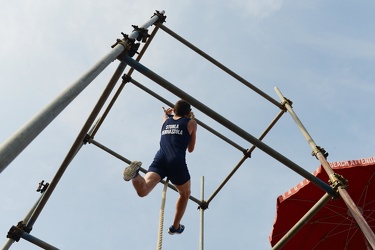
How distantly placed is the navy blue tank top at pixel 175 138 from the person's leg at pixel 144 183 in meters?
0.32

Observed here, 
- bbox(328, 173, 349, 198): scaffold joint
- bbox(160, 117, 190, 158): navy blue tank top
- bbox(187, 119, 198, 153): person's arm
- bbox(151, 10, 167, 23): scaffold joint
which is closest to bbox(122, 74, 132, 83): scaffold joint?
bbox(151, 10, 167, 23): scaffold joint

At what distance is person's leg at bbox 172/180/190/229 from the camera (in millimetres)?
4500

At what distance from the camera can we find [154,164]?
443 cm

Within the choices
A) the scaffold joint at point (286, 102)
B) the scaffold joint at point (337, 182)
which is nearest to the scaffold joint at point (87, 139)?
the scaffold joint at point (286, 102)

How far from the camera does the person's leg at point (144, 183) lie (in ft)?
12.8

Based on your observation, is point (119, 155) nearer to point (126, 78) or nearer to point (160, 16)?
point (126, 78)

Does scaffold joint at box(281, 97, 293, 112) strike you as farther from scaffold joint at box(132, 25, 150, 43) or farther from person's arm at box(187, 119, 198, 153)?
scaffold joint at box(132, 25, 150, 43)

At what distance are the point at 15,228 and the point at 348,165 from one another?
5.57 meters

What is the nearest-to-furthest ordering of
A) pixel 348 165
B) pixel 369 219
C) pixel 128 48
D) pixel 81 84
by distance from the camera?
pixel 81 84, pixel 128 48, pixel 348 165, pixel 369 219

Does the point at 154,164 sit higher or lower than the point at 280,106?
lower

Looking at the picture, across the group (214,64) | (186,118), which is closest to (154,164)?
(186,118)

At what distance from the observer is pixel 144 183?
13.2 ft

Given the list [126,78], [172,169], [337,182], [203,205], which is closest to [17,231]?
[172,169]

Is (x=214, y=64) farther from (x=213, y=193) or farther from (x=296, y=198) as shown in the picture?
(x=296, y=198)
